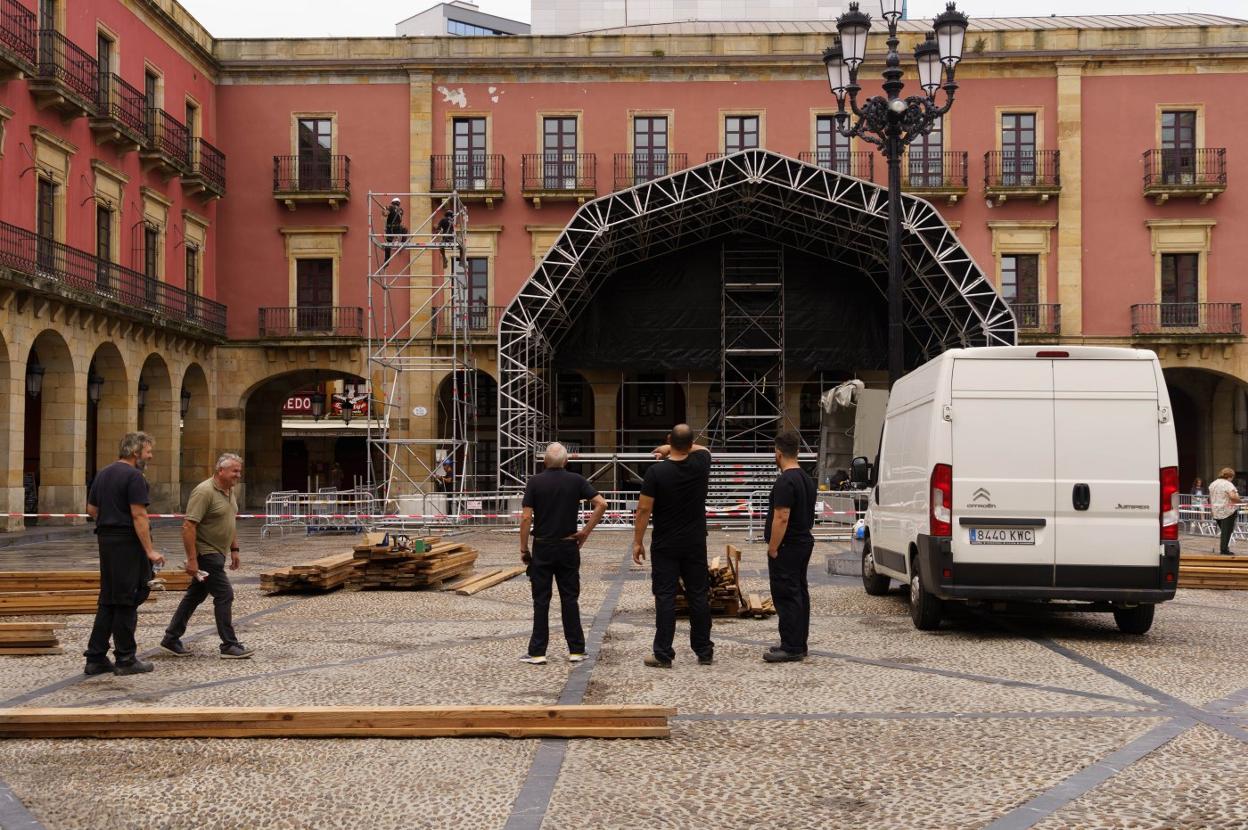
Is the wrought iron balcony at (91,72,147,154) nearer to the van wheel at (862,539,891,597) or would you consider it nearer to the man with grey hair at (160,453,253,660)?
the man with grey hair at (160,453,253,660)

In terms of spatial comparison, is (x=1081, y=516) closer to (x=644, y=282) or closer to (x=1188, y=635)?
(x=1188, y=635)

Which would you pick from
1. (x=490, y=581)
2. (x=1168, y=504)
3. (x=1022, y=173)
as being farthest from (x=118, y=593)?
(x=1022, y=173)

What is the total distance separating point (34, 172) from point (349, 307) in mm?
9774

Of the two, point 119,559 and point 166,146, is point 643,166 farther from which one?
point 119,559

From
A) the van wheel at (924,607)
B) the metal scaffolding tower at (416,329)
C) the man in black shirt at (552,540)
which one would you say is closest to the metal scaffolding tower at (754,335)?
the metal scaffolding tower at (416,329)

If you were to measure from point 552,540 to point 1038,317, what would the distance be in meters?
26.3

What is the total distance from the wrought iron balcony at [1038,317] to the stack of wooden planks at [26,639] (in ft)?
89.9

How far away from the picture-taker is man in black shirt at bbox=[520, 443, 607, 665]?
28.4ft

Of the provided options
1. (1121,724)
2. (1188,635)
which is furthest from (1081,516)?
(1121,724)

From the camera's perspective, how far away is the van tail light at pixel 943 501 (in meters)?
9.80

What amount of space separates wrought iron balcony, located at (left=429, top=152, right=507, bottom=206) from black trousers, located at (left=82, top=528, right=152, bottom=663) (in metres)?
25.2

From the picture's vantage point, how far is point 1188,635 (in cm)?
1035

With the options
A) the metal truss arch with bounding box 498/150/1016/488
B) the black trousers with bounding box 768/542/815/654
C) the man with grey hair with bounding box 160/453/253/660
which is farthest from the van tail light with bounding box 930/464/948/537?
the metal truss arch with bounding box 498/150/1016/488

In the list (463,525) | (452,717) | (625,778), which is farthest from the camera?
(463,525)
